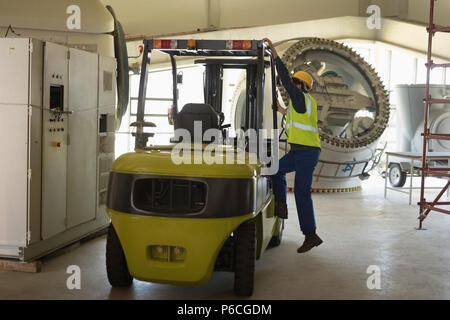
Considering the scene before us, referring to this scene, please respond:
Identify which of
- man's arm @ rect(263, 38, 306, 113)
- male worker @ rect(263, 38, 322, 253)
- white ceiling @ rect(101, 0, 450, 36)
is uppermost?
white ceiling @ rect(101, 0, 450, 36)

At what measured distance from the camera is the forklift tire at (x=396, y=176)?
12.7 meters

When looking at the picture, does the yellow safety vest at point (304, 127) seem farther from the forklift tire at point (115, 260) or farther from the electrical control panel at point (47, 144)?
the electrical control panel at point (47, 144)

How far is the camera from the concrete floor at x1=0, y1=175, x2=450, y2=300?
5.19m

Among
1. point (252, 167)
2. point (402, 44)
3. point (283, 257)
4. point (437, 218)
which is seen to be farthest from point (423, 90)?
point (252, 167)

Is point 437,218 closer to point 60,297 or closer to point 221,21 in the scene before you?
point 60,297

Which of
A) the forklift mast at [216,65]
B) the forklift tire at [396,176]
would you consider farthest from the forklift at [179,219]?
the forklift tire at [396,176]

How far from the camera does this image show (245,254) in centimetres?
493

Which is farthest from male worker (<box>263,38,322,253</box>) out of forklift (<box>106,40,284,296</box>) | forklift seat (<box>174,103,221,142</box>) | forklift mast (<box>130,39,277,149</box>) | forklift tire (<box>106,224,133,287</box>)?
forklift tire (<box>106,224,133,287</box>)

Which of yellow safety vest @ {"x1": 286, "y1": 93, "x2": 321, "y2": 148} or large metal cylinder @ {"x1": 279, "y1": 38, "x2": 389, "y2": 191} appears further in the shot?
large metal cylinder @ {"x1": 279, "y1": 38, "x2": 389, "y2": 191}

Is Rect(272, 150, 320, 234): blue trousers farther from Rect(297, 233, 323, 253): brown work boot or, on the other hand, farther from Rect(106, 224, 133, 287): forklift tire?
Rect(106, 224, 133, 287): forklift tire

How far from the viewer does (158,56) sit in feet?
46.5

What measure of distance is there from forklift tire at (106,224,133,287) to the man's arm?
2300mm

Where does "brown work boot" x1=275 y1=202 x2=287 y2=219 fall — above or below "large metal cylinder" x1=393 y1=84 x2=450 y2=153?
below

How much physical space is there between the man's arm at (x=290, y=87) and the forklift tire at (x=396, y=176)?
7249mm
